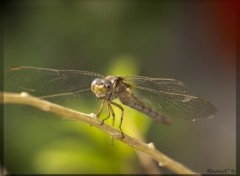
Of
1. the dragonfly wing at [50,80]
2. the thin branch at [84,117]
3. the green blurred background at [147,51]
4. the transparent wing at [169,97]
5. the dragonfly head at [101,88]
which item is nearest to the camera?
the thin branch at [84,117]

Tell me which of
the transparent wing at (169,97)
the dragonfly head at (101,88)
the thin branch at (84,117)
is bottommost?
the thin branch at (84,117)

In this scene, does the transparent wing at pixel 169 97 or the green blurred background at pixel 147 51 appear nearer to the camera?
the transparent wing at pixel 169 97

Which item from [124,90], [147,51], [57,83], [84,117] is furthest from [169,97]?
[147,51]

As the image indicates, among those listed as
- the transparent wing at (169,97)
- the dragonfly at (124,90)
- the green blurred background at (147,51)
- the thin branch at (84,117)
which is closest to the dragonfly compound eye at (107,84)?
the dragonfly at (124,90)

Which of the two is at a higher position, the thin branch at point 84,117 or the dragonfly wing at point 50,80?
the dragonfly wing at point 50,80

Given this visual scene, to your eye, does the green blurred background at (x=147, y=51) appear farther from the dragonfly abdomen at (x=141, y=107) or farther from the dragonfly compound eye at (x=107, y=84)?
the dragonfly compound eye at (x=107, y=84)

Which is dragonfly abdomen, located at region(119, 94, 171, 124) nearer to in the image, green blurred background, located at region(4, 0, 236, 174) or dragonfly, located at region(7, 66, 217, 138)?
dragonfly, located at region(7, 66, 217, 138)

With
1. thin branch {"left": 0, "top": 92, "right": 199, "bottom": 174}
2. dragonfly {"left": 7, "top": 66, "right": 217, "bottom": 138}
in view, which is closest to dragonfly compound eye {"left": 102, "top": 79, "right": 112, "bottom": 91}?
dragonfly {"left": 7, "top": 66, "right": 217, "bottom": 138}
